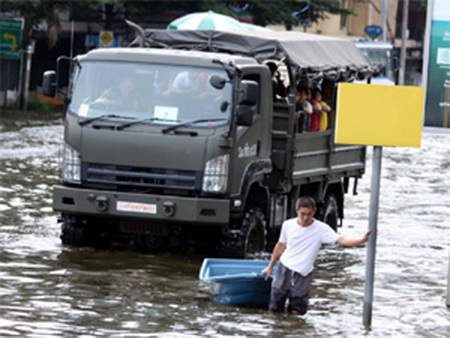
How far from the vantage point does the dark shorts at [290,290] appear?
12344 millimetres

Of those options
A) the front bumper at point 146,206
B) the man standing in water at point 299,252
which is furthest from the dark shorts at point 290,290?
the front bumper at point 146,206

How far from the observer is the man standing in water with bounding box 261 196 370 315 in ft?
40.2

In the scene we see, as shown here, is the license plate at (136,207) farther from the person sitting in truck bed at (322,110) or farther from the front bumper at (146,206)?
the person sitting in truck bed at (322,110)

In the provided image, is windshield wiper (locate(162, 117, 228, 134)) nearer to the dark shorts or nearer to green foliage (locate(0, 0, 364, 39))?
the dark shorts

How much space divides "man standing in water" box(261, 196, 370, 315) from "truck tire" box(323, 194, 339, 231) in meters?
7.19

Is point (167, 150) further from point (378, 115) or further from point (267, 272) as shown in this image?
point (378, 115)

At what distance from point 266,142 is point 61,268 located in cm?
314

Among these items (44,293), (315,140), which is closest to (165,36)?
(315,140)

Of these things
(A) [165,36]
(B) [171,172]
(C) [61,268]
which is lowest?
(C) [61,268]

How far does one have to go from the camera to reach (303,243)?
12.2 meters

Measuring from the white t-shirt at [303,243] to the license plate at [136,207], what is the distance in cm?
320

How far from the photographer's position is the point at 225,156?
15.4 meters

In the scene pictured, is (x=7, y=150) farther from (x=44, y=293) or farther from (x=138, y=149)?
(x=44, y=293)

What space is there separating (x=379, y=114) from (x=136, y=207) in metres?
4.26
